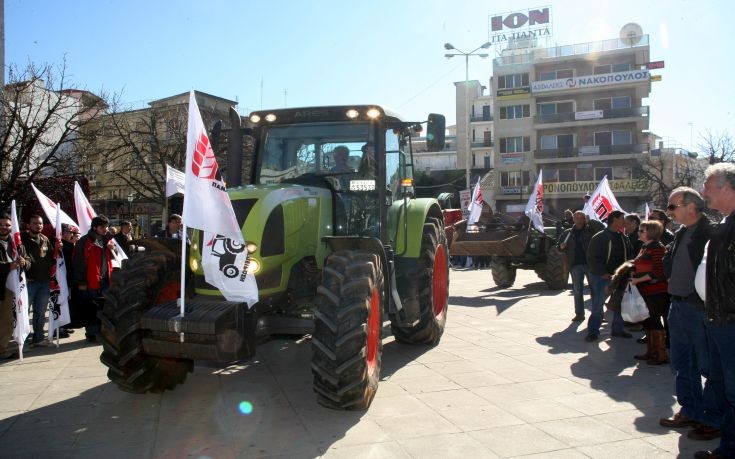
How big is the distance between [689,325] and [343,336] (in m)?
2.60

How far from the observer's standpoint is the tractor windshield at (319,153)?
5.90 m

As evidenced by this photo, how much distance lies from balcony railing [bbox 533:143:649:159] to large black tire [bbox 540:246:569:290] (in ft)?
107

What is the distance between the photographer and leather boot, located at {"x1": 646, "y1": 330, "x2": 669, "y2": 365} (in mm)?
6219

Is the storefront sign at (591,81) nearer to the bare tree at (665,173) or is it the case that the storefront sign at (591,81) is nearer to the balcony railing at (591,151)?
the balcony railing at (591,151)

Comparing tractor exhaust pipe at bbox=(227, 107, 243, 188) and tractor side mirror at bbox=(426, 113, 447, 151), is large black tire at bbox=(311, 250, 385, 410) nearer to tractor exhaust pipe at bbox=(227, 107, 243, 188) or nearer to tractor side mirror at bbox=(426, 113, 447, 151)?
tractor side mirror at bbox=(426, 113, 447, 151)

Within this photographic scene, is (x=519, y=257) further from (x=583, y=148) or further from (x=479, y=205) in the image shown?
(x=583, y=148)

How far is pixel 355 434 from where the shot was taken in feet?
13.8

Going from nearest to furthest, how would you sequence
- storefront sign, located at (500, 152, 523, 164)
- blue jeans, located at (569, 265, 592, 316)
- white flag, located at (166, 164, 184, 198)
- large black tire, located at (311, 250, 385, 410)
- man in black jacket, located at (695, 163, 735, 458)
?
1. man in black jacket, located at (695, 163, 735, 458)
2. large black tire, located at (311, 250, 385, 410)
3. white flag, located at (166, 164, 184, 198)
4. blue jeans, located at (569, 265, 592, 316)
5. storefront sign, located at (500, 152, 523, 164)

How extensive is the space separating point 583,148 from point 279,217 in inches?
1667

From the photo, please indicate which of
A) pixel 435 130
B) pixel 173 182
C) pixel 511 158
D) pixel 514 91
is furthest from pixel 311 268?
pixel 514 91

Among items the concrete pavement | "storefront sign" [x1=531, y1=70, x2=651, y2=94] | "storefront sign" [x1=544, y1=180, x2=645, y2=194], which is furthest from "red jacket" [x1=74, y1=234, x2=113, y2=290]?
"storefront sign" [x1=531, y1=70, x2=651, y2=94]

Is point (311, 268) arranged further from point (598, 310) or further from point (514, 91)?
point (514, 91)

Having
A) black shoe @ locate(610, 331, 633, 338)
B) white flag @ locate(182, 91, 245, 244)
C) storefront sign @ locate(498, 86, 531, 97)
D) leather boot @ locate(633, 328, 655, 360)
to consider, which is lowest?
black shoe @ locate(610, 331, 633, 338)

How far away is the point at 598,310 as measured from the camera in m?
7.54
